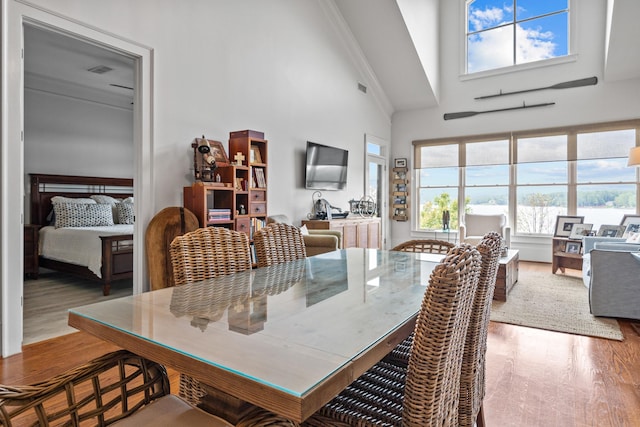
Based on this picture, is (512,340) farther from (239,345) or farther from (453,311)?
(239,345)

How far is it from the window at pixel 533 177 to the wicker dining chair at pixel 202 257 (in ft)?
21.2

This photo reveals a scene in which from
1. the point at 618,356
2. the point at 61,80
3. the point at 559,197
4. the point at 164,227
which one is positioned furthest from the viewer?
the point at 559,197

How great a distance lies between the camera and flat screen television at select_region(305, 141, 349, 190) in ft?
17.9

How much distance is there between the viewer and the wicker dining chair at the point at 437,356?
0.90 metres

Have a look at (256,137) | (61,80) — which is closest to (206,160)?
(256,137)

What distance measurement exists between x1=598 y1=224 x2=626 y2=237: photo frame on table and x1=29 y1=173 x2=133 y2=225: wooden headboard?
7.49 meters

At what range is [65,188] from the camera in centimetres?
589

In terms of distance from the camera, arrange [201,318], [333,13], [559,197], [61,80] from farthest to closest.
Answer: [559,197] → [333,13] → [61,80] → [201,318]

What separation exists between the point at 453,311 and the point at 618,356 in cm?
257

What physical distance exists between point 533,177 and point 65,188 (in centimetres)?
785

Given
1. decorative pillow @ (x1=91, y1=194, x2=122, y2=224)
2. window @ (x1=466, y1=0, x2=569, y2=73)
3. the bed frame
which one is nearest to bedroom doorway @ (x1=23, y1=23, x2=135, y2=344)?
the bed frame

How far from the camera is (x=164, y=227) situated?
3357 millimetres

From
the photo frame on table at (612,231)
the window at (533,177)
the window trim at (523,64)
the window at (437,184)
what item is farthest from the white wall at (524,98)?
the photo frame on table at (612,231)

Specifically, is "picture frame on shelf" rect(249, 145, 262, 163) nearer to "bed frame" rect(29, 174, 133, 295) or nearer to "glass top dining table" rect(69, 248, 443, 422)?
"bed frame" rect(29, 174, 133, 295)
